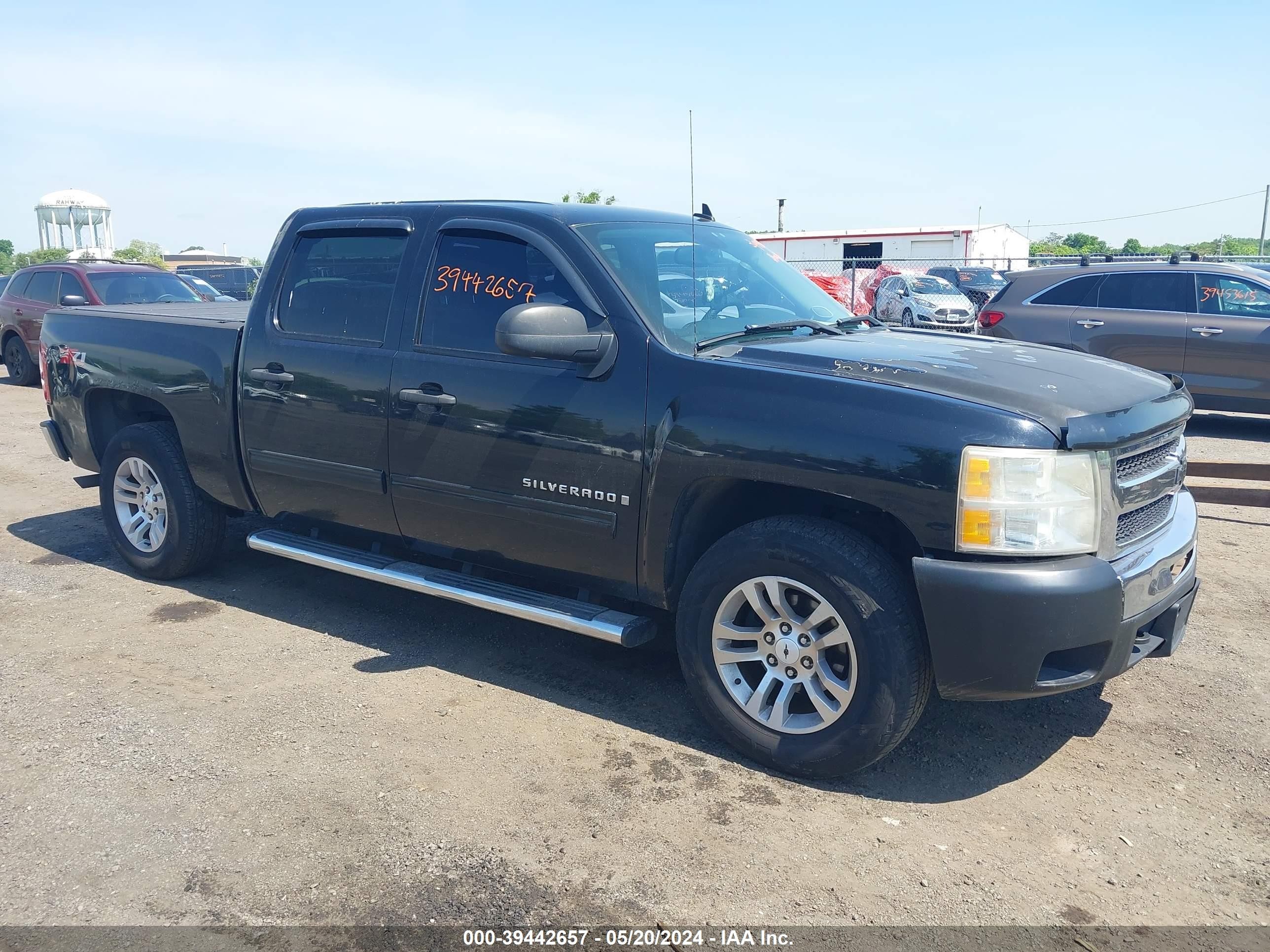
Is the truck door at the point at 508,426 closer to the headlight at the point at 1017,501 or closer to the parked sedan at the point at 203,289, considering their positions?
the headlight at the point at 1017,501

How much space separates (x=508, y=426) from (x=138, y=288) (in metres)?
11.6

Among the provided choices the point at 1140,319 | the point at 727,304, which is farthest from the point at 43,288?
the point at 1140,319

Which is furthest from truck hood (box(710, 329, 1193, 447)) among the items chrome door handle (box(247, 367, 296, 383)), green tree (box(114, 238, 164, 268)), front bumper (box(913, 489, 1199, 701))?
green tree (box(114, 238, 164, 268))

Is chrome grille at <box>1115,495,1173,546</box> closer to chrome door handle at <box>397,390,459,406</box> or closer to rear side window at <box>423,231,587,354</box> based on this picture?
rear side window at <box>423,231,587,354</box>

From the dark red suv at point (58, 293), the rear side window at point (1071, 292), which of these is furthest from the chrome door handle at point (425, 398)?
the dark red suv at point (58, 293)

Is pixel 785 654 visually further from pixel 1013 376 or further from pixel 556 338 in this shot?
pixel 556 338

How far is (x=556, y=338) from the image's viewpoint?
150 inches

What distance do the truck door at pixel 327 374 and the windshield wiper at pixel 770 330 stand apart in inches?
56.7

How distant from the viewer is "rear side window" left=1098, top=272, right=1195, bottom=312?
10.3 metres

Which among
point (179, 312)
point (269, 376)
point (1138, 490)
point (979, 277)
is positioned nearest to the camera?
point (1138, 490)

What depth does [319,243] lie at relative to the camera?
500 cm

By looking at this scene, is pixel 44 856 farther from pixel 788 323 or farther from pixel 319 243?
pixel 788 323

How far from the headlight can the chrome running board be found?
1.34 meters

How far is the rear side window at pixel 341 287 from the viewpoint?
4668 millimetres
